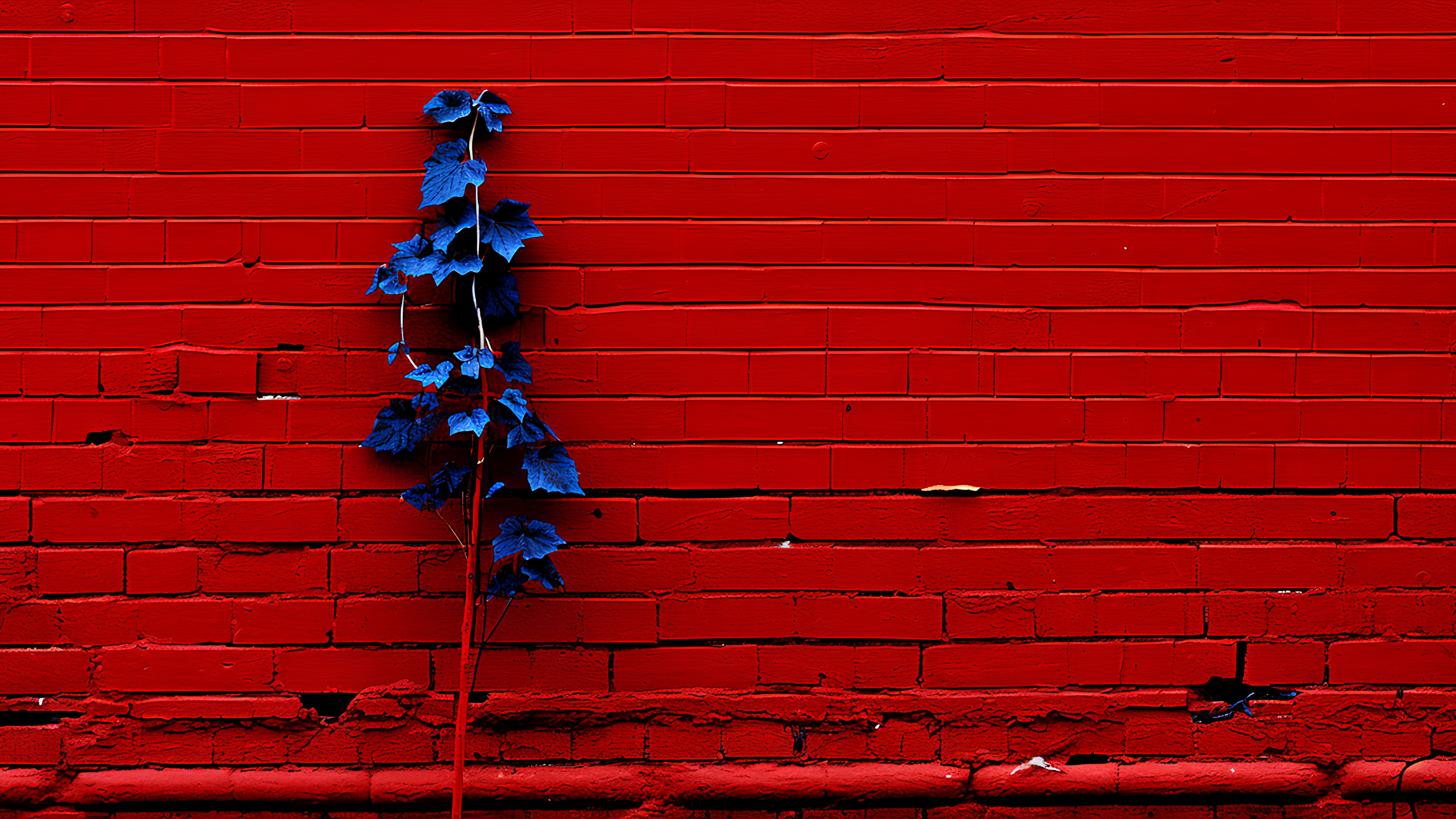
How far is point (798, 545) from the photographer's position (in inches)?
97.0

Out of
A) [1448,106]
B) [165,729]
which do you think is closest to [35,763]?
[165,729]

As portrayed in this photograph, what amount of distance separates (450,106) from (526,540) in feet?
3.61

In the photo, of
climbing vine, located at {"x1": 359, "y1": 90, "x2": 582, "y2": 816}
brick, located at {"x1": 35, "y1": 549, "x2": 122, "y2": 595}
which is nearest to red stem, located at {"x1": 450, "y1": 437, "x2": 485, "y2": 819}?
climbing vine, located at {"x1": 359, "y1": 90, "x2": 582, "y2": 816}

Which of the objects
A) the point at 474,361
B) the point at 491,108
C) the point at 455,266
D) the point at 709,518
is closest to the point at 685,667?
the point at 709,518

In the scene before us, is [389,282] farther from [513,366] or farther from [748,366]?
[748,366]

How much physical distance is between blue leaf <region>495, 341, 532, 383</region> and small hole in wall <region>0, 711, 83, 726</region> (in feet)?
4.76

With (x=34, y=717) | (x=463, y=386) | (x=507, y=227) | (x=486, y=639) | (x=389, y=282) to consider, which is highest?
(x=507, y=227)

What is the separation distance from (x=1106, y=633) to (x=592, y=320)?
5.29 feet

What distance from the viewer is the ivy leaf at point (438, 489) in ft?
7.55

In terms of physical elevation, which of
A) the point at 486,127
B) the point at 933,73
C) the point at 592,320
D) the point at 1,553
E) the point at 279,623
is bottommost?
the point at 279,623

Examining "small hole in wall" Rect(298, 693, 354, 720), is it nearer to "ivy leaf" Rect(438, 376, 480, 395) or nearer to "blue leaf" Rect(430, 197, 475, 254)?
"ivy leaf" Rect(438, 376, 480, 395)

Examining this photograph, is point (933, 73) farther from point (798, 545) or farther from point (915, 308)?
point (798, 545)

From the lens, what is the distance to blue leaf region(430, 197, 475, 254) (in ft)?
7.34

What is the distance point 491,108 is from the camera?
7.57 feet
